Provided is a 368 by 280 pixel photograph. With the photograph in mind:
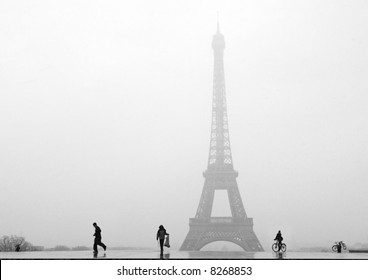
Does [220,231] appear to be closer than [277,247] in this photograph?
No

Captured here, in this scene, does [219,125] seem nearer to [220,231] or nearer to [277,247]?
[220,231]

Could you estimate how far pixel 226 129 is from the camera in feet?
310

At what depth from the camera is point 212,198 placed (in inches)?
3482

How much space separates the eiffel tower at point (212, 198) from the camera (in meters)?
82.9

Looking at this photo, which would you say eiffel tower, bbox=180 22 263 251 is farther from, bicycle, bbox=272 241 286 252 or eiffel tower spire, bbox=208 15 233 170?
bicycle, bbox=272 241 286 252

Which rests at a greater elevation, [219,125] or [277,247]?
[219,125]

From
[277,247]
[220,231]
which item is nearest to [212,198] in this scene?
[220,231]

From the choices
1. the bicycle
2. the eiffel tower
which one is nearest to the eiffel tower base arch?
the eiffel tower

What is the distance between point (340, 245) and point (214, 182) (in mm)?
52455

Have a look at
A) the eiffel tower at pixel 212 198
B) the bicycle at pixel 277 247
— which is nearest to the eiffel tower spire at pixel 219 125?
the eiffel tower at pixel 212 198

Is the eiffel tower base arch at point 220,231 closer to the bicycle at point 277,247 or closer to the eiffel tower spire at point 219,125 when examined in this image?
the eiffel tower spire at point 219,125
